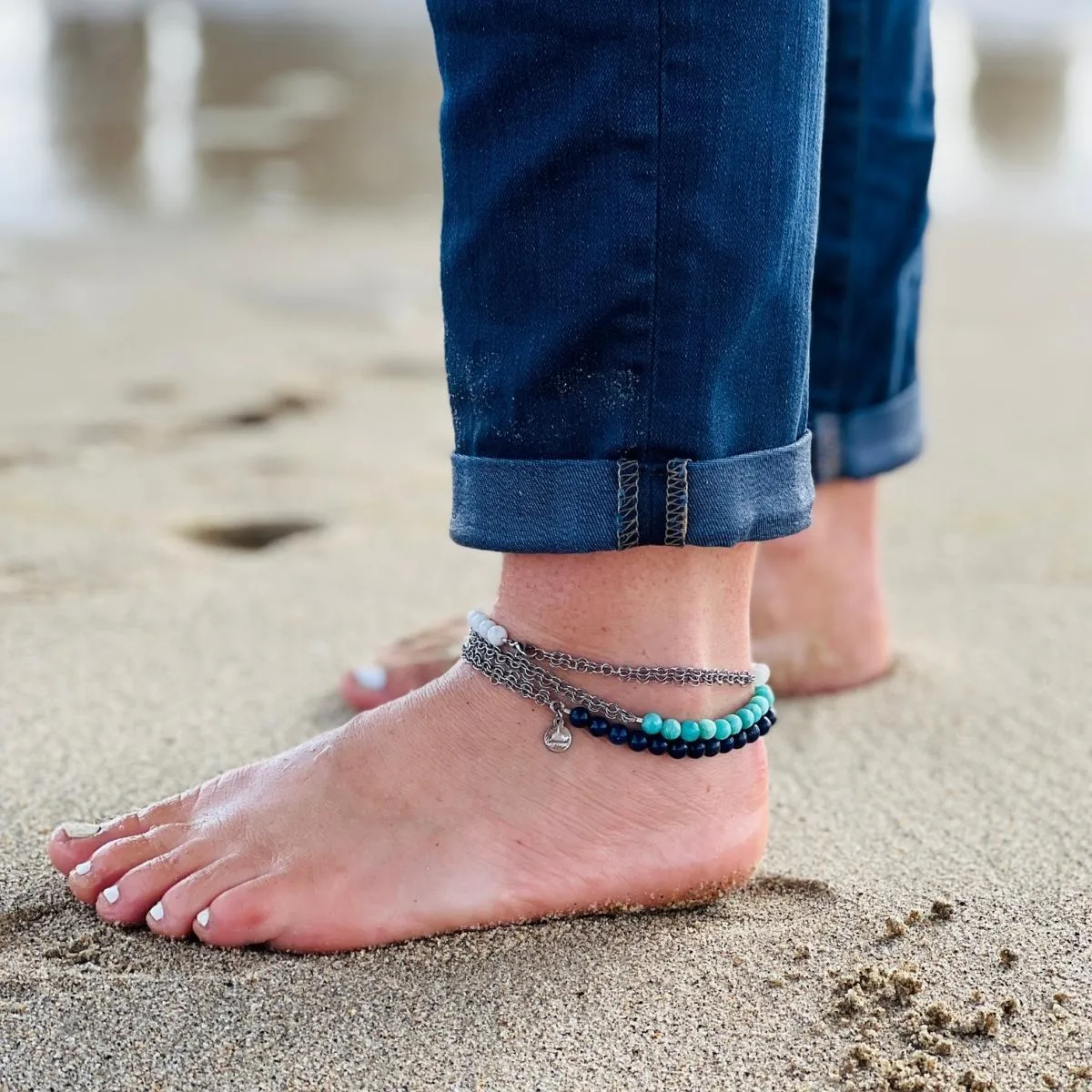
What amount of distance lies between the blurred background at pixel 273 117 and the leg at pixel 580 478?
3.25m

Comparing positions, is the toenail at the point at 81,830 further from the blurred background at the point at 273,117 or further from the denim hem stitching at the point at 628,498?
the blurred background at the point at 273,117

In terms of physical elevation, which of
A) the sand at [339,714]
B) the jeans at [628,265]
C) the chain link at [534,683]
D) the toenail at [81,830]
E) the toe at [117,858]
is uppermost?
the jeans at [628,265]

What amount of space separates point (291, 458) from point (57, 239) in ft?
6.32

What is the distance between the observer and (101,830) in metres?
1.15

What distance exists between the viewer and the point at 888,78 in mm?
1446

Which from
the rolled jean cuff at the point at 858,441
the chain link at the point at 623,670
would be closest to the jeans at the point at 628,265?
the chain link at the point at 623,670

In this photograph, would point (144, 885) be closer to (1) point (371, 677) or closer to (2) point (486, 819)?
(2) point (486, 819)

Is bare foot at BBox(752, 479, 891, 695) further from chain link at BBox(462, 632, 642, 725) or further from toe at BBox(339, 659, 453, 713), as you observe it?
chain link at BBox(462, 632, 642, 725)

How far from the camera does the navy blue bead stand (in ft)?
3.60

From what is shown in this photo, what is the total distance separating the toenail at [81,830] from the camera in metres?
1.14

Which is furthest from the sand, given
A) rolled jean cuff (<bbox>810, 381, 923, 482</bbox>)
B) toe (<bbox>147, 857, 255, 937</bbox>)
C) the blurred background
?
the blurred background

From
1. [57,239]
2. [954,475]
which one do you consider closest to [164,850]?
[954,475]

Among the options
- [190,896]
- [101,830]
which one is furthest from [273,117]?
[190,896]

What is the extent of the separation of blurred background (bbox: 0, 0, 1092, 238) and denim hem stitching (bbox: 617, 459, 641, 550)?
3373 mm
